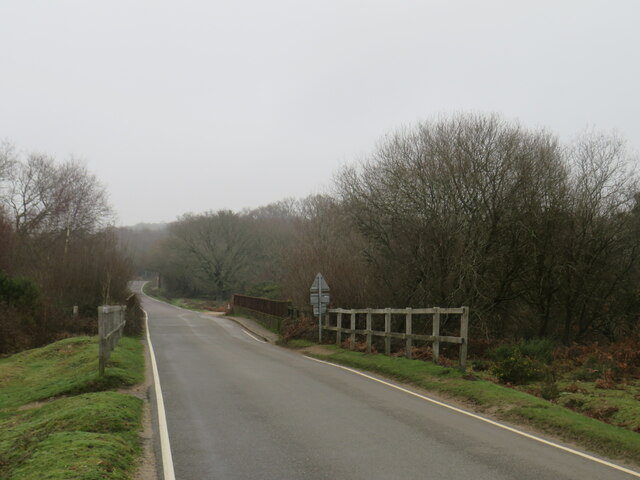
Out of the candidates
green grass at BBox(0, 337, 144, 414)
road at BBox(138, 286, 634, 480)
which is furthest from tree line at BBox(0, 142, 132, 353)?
road at BBox(138, 286, 634, 480)

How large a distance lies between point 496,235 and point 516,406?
48.2ft

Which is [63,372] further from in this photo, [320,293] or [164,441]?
[320,293]

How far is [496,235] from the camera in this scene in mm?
24906

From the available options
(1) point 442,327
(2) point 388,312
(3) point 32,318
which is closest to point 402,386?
(2) point 388,312

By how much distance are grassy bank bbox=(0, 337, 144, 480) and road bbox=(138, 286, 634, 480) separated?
0.75 metres

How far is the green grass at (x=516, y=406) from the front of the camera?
Answer: 8.52 metres

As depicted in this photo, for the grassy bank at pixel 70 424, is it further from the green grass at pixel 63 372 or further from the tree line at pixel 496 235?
the tree line at pixel 496 235

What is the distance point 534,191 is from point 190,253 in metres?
67.9

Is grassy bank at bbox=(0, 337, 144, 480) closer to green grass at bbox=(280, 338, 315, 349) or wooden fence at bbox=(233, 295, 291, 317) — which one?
green grass at bbox=(280, 338, 315, 349)

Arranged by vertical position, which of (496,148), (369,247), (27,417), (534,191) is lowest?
(27,417)

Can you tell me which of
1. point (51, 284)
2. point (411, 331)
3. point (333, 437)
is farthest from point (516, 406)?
point (51, 284)

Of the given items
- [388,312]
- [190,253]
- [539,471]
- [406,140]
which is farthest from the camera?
[190,253]

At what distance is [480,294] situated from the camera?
23719mm

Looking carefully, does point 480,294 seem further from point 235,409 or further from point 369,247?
point 235,409
